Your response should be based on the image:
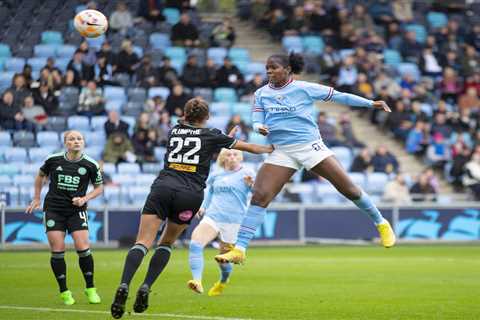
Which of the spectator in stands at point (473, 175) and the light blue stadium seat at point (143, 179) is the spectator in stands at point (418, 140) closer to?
the spectator in stands at point (473, 175)

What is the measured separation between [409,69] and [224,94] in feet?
23.4

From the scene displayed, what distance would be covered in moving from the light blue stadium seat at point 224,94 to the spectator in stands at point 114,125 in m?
3.87

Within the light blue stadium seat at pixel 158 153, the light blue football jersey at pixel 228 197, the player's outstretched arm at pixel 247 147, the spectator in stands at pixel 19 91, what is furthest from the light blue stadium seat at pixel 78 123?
the player's outstretched arm at pixel 247 147

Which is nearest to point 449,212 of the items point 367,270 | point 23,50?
point 367,270

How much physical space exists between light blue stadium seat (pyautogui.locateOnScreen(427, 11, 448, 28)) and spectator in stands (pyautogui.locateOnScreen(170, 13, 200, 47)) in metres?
9.56

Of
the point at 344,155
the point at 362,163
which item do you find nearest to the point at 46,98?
the point at 344,155

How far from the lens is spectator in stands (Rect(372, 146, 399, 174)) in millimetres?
29734

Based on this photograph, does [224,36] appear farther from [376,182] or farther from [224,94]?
[376,182]

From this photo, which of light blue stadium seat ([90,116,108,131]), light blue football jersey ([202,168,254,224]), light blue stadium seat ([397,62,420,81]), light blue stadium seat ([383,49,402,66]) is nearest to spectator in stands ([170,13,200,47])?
light blue stadium seat ([90,116,108,131])

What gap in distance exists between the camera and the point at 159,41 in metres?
31.5

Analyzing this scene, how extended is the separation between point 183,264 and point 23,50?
11.1 m

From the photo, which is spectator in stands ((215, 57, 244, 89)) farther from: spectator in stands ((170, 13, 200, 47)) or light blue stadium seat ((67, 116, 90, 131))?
light blue stadium seat ((67, 116, 90, 131))

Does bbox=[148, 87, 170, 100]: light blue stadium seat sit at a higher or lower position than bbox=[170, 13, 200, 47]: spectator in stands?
lower

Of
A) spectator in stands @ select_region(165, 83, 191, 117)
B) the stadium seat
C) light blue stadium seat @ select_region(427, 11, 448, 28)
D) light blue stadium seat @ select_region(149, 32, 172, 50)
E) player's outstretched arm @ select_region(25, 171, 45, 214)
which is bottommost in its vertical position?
the stadium seat
